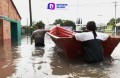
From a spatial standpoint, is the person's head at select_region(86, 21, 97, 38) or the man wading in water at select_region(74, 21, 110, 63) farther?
the person's head at select_region(86, 21, 97, 38)

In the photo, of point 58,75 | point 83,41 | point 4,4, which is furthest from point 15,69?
point 4,4

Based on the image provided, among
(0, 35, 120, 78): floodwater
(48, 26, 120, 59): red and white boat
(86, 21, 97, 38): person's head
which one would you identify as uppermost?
(86, 21, 97, 38): person's head

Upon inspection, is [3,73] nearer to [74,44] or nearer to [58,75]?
[58,75]

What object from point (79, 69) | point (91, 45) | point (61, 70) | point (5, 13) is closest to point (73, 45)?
point (91, 45)

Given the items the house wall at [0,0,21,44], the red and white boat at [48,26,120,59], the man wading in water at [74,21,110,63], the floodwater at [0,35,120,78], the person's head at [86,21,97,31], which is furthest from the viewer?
the house wall at [0,0,21,44]

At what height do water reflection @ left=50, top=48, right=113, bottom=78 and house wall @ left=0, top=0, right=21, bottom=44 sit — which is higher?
house wall @ left=0, top=0, right=21, bottom=44

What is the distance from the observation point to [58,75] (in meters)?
8.03

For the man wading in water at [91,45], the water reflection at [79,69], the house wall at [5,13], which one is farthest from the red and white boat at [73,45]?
the house wall at [5,13]

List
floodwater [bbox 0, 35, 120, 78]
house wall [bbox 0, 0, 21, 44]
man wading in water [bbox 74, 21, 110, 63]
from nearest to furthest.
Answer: floodwater [bbox 0, 35, 120, 78] → man wading in water [bbox 74, 21, 110, 63] → house wall [bbox 0, 0, 21, 44]

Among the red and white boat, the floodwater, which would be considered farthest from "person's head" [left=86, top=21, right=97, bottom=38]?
the floodwater

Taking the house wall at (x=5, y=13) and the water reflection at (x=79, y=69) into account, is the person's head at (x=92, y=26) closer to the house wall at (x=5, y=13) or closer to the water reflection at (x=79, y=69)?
the water reflection at (x=79, y=69)

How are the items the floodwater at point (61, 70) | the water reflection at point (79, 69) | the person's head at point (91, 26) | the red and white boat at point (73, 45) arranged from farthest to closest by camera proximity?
the red and white boat at point (73, 45) < the person's head at point (91, 26) < the water reflection at point (79, 69) < the floodwater at point (61, 70)

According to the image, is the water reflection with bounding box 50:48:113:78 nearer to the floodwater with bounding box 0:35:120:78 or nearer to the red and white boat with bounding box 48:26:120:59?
the floodwater with bounding box 0:35:120:78

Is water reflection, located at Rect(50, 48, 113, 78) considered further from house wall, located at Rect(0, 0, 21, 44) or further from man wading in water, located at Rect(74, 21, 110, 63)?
house wall, located at Rect(0, 0, 21, 44)
